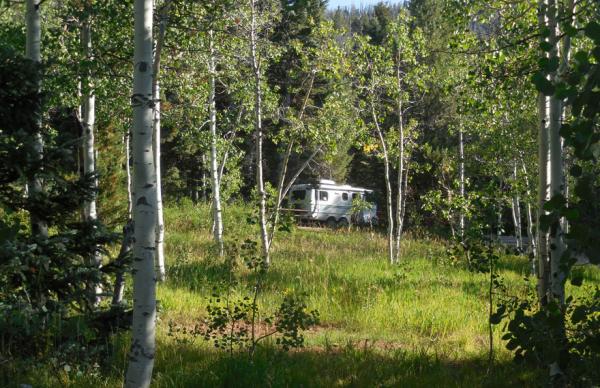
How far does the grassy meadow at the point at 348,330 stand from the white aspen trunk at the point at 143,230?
29.1 inches

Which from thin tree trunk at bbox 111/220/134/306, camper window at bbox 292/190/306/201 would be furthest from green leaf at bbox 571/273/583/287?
camper window at bbox 292/190/306/201

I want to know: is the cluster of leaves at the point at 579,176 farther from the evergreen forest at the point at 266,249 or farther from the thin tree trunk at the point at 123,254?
the thin tree trunk at the point at 123,254

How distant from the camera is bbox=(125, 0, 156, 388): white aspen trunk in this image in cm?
387

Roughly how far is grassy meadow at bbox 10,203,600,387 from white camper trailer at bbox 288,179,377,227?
17.3 meters

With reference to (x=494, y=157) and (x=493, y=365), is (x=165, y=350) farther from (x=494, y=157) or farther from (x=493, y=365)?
(x=494, y=157)

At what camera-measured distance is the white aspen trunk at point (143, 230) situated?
3.87 metres

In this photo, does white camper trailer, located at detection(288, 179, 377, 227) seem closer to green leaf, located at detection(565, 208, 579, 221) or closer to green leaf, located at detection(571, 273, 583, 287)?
green leaf, located at detection(571, 273, 583, 287)

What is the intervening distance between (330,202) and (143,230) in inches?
1214

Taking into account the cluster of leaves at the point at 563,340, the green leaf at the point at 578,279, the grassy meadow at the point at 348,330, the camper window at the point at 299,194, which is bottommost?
the grassy meadow at the point at 348,330

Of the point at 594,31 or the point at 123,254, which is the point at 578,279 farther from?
the point at 123,254

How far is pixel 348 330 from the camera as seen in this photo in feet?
26.4

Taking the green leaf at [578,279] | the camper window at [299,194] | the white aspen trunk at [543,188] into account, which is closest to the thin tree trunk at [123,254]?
the green leaf at [578,279]

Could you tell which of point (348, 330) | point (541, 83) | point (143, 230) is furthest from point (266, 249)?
point (541, 83)

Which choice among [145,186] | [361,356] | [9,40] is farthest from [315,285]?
[145,186]
